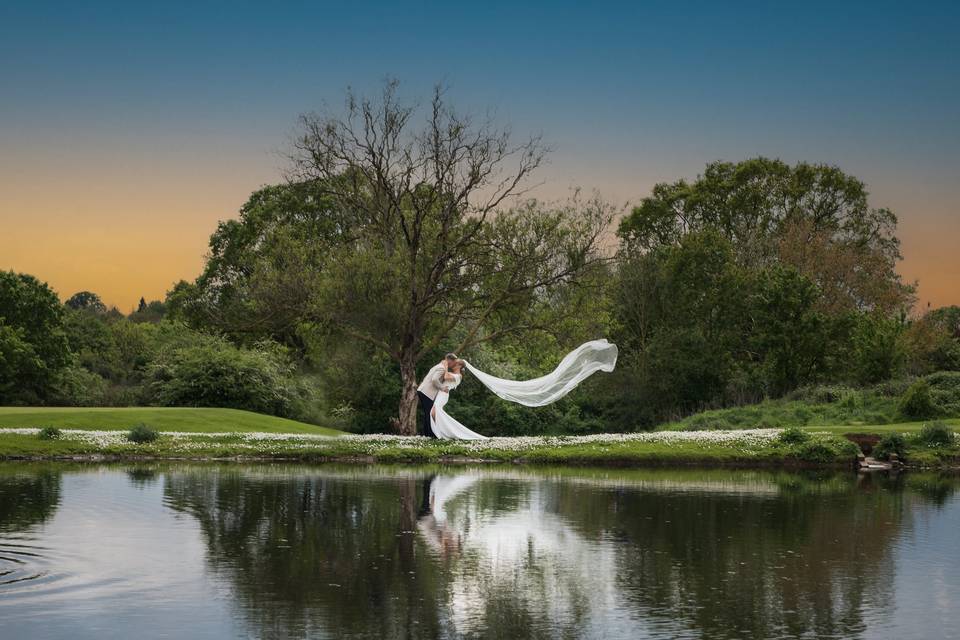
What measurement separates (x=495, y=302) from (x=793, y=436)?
14.7 metres

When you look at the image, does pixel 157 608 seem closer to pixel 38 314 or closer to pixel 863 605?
pixel 863 605

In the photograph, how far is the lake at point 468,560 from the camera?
39.1ft

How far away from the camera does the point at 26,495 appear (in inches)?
893

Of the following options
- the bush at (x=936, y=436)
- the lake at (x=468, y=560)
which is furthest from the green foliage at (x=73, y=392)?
the bush at (x=936, y=436)

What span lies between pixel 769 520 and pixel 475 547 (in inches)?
261

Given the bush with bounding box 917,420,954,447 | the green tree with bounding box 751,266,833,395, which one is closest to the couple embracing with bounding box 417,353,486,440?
the bush with bounding box 917,420,954,447

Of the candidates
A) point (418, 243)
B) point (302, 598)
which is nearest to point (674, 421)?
point (418, 243)

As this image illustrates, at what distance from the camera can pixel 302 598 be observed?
509 inches

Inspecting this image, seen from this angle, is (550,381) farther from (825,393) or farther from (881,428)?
(825,393)

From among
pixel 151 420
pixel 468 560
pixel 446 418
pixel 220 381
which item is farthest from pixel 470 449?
pixel 468 560

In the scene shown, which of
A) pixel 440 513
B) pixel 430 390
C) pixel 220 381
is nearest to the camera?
pixel 440 513

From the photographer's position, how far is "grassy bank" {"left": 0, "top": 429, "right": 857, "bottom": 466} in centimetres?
3344

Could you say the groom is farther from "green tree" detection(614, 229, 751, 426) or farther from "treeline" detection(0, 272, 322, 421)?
"green tree" detection(614, 229, 751, 426)

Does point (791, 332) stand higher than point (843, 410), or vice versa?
point (791, 332)
